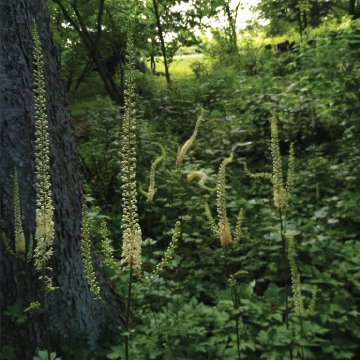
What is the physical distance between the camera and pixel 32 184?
222cm

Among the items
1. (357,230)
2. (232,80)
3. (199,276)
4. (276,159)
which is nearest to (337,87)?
(232,80)

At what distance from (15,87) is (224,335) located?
2.36m

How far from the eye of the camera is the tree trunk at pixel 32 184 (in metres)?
2.15

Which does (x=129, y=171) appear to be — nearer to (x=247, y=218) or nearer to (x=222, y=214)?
(x=222, y=214)

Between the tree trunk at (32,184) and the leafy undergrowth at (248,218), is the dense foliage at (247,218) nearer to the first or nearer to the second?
the leafy undergrowth at (248,218)

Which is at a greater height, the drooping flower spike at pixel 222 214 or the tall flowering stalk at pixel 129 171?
the tall flowering stalk at pixel 129 171

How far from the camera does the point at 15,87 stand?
85.2 inches

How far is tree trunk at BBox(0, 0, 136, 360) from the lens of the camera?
2148 mm

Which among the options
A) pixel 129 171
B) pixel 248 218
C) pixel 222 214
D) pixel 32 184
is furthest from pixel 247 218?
pixel 129 171

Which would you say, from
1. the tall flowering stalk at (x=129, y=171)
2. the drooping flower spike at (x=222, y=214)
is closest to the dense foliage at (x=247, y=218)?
the drooping flower spike at (x=222, y=214)

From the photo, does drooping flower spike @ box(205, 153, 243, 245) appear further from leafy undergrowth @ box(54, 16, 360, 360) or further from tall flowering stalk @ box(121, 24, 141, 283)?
tall flowering stalk @ box(121, 24, 141, 283)

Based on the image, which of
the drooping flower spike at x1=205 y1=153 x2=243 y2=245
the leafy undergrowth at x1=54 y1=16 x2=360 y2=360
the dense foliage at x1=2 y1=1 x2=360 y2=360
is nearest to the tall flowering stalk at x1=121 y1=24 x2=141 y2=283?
the drooping flower spike at x1=205 y1=153 x2=243 y2=245

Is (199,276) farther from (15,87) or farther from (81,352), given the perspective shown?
(15,87)

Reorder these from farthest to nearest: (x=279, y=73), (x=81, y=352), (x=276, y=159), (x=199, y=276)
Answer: (x=279, y=73), (x=199, y=276), (x=81, y=352), (x=276, y=159)
